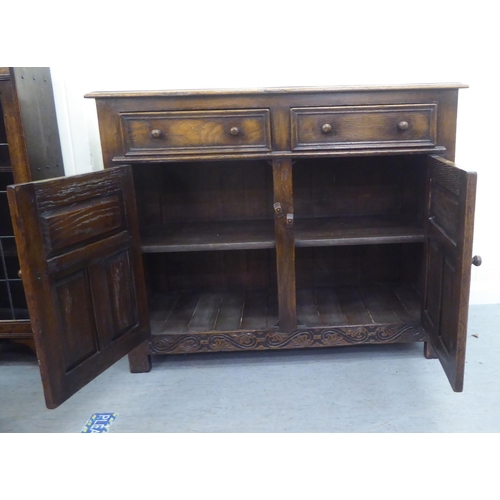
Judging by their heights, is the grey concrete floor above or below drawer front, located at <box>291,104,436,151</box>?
below

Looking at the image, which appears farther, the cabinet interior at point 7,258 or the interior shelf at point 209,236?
the cabinet interior at point 7,258

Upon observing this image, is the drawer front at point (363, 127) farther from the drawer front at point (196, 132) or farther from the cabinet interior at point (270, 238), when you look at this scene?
the cabinet interior at point (270, 238)

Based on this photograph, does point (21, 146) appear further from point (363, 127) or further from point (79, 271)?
point (363, 127)

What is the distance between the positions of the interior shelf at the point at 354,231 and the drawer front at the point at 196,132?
442 mm

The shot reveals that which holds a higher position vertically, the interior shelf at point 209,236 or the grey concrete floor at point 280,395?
the interior shelf at point 209,236

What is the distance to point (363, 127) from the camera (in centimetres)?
175

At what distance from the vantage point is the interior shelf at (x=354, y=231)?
1897 millimetres

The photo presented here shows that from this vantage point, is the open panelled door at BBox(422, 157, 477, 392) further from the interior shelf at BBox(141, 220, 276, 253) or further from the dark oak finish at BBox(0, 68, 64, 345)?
the dark oak finish at BBox(0, 68, 64, 345)

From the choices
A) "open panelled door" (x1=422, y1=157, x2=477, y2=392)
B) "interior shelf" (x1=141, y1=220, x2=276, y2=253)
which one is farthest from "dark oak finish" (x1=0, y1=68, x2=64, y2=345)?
"open panelled door" (x1=422, y1=157, x2=477, y2=392)

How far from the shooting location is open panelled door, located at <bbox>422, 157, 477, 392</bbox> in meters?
1.39

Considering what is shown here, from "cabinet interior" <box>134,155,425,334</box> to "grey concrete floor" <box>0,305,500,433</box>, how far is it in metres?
0.18

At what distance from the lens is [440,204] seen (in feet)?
5.36

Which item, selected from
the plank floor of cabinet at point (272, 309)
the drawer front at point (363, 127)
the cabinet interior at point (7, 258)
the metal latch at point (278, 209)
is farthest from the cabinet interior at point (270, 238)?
the cabinet interior at point (7, 258)

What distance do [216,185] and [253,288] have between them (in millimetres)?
568
